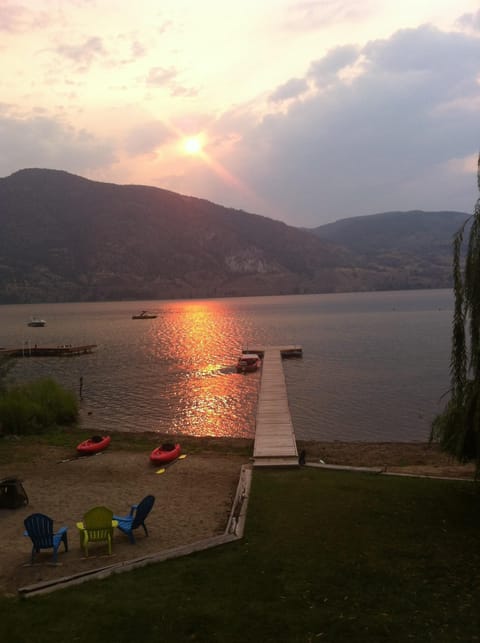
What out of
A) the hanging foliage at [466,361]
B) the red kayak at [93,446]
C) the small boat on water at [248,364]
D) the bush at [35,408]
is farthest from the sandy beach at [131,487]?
the small boat on water at [248,364]

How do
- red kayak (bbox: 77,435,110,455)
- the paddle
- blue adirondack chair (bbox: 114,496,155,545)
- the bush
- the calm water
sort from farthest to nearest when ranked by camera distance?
the calm water → the bush → red kayak (bbox: 77,435,110,455) → the paddle → blue adirondack chair (bbox: 114,496,155,545)

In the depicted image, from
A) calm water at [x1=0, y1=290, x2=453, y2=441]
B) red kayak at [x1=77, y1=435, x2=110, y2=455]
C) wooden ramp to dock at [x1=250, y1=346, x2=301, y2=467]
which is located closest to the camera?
wooden ramp to dock at [x1=250, y1=346, x2=301, y2=467]

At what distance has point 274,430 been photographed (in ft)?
72.7

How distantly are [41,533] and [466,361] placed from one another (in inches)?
368

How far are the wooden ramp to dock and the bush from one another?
10.4 meters

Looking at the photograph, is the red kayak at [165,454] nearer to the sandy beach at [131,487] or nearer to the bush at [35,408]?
the sandy beach at [131,487]

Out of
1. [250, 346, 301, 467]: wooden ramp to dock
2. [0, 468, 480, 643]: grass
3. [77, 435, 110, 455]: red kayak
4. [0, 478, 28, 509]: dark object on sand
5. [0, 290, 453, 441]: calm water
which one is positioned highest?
[0, 468, 480, 643]: grass

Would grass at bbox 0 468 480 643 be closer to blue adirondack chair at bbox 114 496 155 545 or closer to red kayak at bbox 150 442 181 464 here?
blue adirondack chair at bbox 114 496 155 545

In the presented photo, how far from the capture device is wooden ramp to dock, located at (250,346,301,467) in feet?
58.4

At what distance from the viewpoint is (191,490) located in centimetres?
1439

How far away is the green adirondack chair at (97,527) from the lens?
988 centimetres

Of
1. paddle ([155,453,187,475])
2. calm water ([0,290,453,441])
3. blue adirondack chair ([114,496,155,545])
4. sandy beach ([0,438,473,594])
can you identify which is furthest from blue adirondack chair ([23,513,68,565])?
calm water ([0,290,453,441])

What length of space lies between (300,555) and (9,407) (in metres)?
18.8

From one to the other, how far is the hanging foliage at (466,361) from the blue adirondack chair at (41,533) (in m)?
8.15
